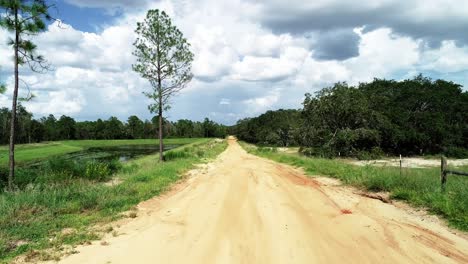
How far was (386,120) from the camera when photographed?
1852 inches

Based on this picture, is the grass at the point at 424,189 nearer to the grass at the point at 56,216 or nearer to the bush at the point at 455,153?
the grass at the point at 56,216

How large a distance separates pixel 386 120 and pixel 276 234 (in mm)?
42412

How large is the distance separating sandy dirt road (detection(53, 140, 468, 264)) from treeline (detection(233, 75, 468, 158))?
3187cm

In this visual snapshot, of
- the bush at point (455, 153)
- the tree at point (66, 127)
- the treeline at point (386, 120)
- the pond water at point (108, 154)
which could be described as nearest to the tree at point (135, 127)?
the tree at point (66, 127)

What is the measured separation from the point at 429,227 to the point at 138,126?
140 m

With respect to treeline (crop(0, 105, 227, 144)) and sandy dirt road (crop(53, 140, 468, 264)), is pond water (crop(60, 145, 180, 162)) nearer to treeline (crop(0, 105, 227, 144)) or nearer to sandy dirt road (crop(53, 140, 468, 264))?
sandy dirt road (crop(53, 140, 468, 264))

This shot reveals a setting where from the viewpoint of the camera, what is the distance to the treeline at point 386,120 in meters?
44.1

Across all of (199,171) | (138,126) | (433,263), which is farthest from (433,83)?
(138,126)

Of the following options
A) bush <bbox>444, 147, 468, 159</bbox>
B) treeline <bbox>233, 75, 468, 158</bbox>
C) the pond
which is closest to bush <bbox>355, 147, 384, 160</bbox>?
treeline <bbox>233, 75, 468, 158</bbox>

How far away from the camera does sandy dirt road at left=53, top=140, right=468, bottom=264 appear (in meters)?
7.18

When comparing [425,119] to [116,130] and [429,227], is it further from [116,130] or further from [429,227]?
[116,130]

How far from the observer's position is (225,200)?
41.5 feet

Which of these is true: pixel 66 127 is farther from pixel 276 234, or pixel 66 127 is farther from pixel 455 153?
pixel 276 234

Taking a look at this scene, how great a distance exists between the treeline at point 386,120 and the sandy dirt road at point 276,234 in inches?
1255
